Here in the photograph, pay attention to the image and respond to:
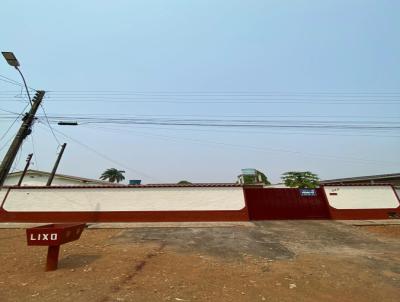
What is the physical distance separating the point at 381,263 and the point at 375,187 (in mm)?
13192

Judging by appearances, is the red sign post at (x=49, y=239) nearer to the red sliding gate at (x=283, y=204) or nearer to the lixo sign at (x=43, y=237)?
the lixo sign at (x=43, y=237)

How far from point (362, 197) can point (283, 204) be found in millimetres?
5292

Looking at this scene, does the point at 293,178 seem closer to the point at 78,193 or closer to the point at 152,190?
the point at 152,190

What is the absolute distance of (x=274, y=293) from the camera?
19.4ft

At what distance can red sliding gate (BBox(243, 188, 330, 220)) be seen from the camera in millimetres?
19047

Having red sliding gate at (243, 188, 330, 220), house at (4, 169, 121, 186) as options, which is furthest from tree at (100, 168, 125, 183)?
red sliding gate at (243, 188, 330, 220)

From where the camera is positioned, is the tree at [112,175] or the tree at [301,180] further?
the tree at [112,175]

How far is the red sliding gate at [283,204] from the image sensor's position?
19.0 metres

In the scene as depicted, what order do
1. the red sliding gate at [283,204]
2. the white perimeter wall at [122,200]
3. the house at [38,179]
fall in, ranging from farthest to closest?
the house at [38,179], the red sliding gate at [283,204], the white perimeter wall at [122,200]

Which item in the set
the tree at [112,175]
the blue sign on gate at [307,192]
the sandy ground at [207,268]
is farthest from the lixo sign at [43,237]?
the tree at [112,175]

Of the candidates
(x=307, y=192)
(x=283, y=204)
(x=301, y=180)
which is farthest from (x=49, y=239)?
(x=301, y=180)

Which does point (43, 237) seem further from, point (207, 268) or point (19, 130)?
point (19, 130)

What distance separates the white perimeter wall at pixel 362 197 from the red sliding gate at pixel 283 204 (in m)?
0.71

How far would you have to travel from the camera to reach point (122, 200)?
18.1 m
